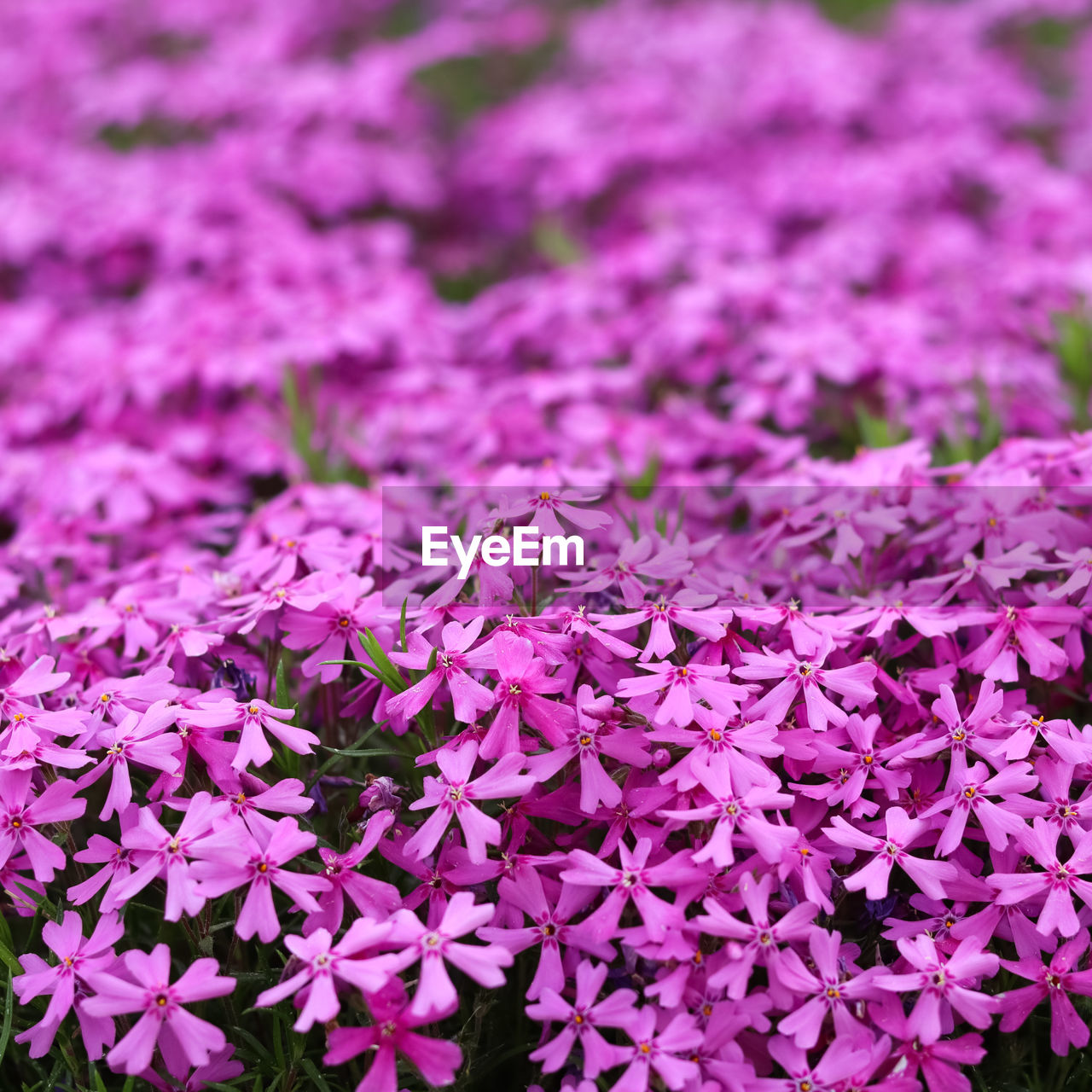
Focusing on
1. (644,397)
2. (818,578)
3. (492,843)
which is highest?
(492,843)

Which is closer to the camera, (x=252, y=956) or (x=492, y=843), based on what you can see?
(x=492, y=843)

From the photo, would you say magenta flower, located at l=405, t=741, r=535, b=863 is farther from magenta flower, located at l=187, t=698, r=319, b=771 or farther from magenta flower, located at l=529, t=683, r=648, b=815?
magenta flower, located at l=187, t=698, r=319, b=771

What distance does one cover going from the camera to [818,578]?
1894 millimetres

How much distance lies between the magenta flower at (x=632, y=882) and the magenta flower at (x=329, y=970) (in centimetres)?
25

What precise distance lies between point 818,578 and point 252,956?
1194 mm

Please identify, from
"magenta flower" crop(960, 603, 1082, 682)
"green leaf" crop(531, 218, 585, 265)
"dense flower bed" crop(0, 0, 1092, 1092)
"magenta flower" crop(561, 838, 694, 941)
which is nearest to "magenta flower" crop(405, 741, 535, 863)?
"dense flower bed" crop(0, 0, 1092, 1092)

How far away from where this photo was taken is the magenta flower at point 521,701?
4.44ft

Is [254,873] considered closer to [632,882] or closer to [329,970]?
[329,970]

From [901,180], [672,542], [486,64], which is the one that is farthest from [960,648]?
→ [486,64]

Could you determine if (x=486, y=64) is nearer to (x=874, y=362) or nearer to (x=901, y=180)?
(x=901, y=180)

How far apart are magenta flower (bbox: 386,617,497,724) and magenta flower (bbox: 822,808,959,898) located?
0.50 meters

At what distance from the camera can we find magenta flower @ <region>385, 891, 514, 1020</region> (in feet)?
3.77

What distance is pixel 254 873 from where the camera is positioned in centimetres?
128

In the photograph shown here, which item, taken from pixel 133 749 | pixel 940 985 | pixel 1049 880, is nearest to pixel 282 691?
pixel 133 749
